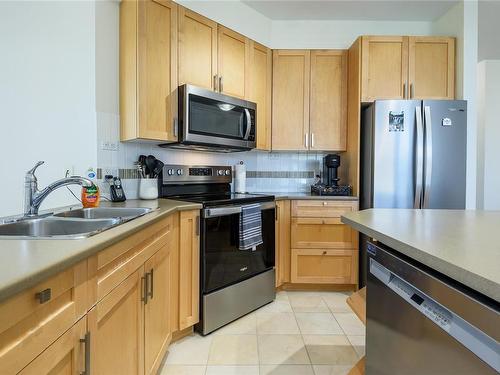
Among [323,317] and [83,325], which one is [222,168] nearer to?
[323,317]

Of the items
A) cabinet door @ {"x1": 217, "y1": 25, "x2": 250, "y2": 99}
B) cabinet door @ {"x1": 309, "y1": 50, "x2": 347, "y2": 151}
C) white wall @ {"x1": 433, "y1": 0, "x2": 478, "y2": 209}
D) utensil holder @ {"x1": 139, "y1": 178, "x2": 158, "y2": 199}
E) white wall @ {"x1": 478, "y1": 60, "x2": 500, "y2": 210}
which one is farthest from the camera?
white wall @ {"x1": 478, "y1": 60, "x2": 500, "y2": 210}

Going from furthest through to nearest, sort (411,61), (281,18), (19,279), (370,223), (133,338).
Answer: (281,18) < (411,61) < (133,338) < (370,223) < (19,279)

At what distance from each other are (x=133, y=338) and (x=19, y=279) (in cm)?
77

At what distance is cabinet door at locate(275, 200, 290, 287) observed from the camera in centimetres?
258

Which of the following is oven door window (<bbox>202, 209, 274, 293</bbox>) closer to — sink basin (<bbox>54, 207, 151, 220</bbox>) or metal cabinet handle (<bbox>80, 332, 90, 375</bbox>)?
sink basin (<bbox>54, 207, 151, 220</bbox>)

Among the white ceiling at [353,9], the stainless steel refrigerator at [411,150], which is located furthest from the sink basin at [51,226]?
the white ceiling at [353,9]

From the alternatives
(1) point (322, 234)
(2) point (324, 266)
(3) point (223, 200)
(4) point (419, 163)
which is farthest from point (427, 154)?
(3) point (223, 200)

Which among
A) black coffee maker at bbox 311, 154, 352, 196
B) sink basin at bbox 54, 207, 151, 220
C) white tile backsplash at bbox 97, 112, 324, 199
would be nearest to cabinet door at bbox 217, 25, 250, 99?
white tile backsplash at bbox 97, 112, 324, 199

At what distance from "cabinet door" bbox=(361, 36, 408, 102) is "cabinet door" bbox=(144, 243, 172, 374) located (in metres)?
2.18

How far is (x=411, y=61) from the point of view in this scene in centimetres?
260

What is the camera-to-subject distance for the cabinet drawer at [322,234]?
2.62 m

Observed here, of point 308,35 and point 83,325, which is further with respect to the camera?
point 308,35

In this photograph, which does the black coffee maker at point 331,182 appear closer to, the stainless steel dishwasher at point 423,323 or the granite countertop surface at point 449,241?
the granite countertop surface at point 449,241

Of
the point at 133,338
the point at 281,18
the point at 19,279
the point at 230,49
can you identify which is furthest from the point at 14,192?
the point at 281,18
